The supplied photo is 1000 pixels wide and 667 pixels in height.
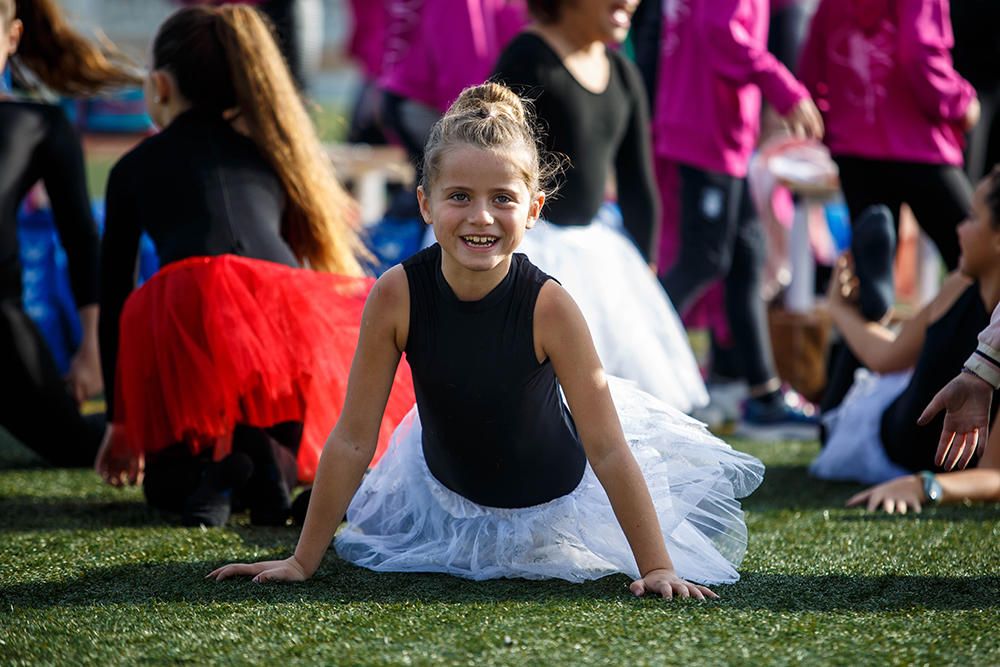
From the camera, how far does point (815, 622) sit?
6.83 ft

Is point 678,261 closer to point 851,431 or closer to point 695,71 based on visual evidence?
point 695,71

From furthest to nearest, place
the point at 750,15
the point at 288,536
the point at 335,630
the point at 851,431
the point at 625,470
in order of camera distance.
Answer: the point at 750,15, the point at 851,431, the point at 288,536, the point at 625,470, the point at 335,630

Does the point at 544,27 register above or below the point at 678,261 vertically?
above

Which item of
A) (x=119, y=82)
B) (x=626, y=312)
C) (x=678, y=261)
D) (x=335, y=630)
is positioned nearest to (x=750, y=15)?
(x=678, y=261)

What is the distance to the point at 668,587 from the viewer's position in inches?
86.7

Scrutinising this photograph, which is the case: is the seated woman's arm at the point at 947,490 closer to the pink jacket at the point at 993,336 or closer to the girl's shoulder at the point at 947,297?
the girl's shoulder at the point at 947,297

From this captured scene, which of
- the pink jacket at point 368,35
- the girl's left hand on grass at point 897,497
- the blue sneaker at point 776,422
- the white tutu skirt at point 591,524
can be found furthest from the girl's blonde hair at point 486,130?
the pink jacket at point 368,35

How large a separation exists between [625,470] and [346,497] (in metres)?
0.52

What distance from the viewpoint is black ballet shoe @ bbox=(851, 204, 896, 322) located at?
363cm

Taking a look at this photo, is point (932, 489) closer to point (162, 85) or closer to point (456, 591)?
point (456, 591)

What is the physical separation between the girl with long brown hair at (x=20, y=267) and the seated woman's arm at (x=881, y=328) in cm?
215

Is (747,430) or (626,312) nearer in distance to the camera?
(626,312)

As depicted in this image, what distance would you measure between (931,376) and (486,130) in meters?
1.62

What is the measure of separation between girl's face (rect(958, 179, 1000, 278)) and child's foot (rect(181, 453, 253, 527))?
187cm
